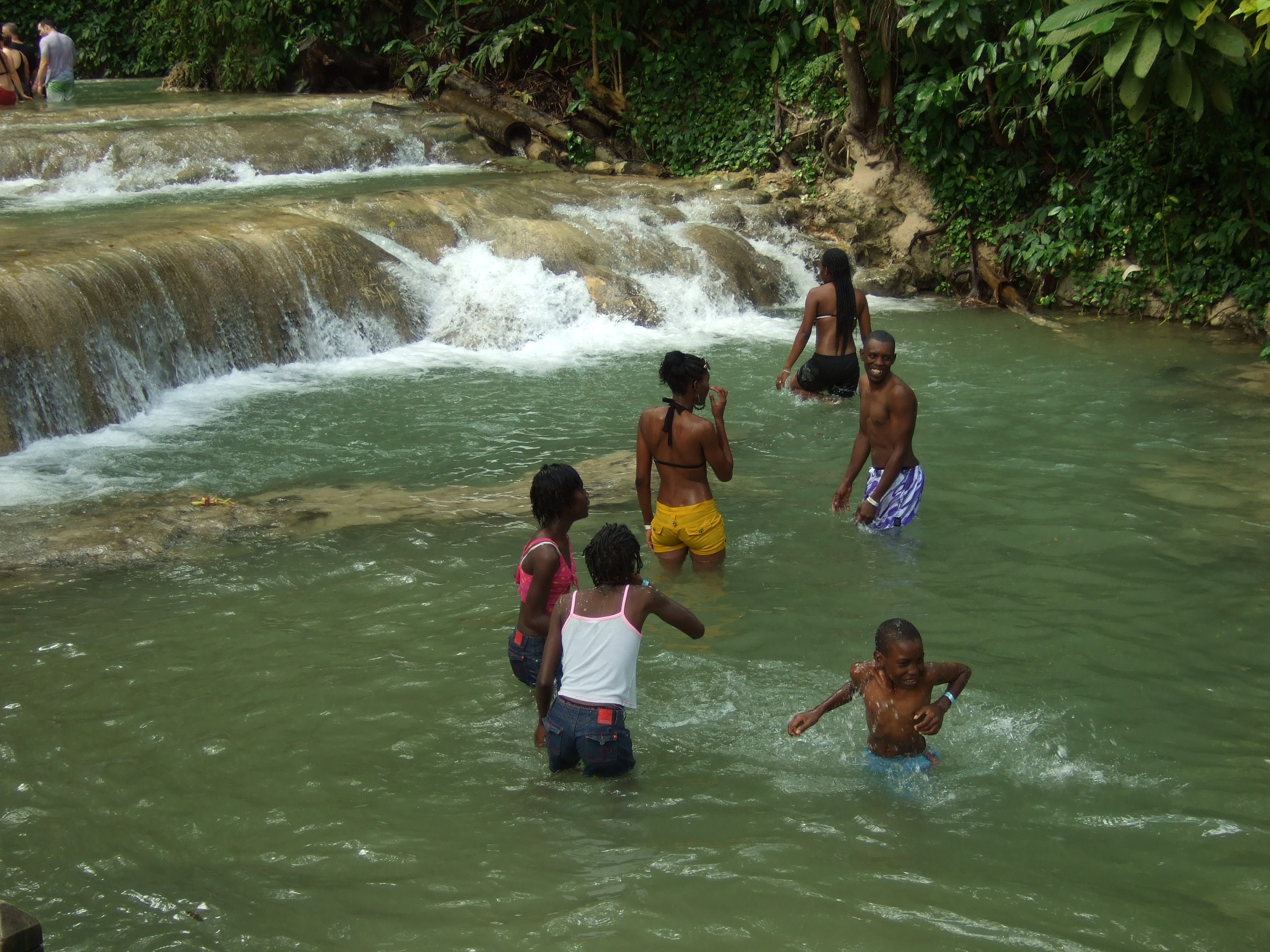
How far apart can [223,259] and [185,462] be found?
10.4 feet

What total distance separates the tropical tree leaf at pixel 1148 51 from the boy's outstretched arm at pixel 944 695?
23.3 ft

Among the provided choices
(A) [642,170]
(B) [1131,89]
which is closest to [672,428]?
(B) [1131,89]

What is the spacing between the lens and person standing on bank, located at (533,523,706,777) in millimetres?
4082

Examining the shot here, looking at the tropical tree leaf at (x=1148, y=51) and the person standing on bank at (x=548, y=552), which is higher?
the tropical tree leaf at (x=1148, y=51)

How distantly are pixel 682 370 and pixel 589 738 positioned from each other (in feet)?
7.00

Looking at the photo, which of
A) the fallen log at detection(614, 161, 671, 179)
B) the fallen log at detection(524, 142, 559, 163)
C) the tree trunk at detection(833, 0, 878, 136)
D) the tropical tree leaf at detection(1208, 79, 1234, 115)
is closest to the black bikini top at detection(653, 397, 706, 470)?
the tropical tree leaf at detection(1208, 79, 1234, 115)

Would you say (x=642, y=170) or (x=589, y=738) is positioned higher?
(x=642, y=170)

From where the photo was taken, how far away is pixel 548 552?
176 inches

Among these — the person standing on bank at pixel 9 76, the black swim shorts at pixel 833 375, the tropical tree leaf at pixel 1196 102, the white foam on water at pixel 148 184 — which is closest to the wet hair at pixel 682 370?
the black swim shorts at pixel 833 375

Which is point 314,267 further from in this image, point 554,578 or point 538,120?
point 554,578

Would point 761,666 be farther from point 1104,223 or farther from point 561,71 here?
point 561,71

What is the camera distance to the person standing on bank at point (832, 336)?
9.02 m

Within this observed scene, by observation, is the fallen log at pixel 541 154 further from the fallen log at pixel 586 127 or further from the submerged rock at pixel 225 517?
the submerged rock at pixel 225 517

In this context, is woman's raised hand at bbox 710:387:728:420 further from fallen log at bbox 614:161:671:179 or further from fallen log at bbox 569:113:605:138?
fallen log at bbox 569:113:605:138
